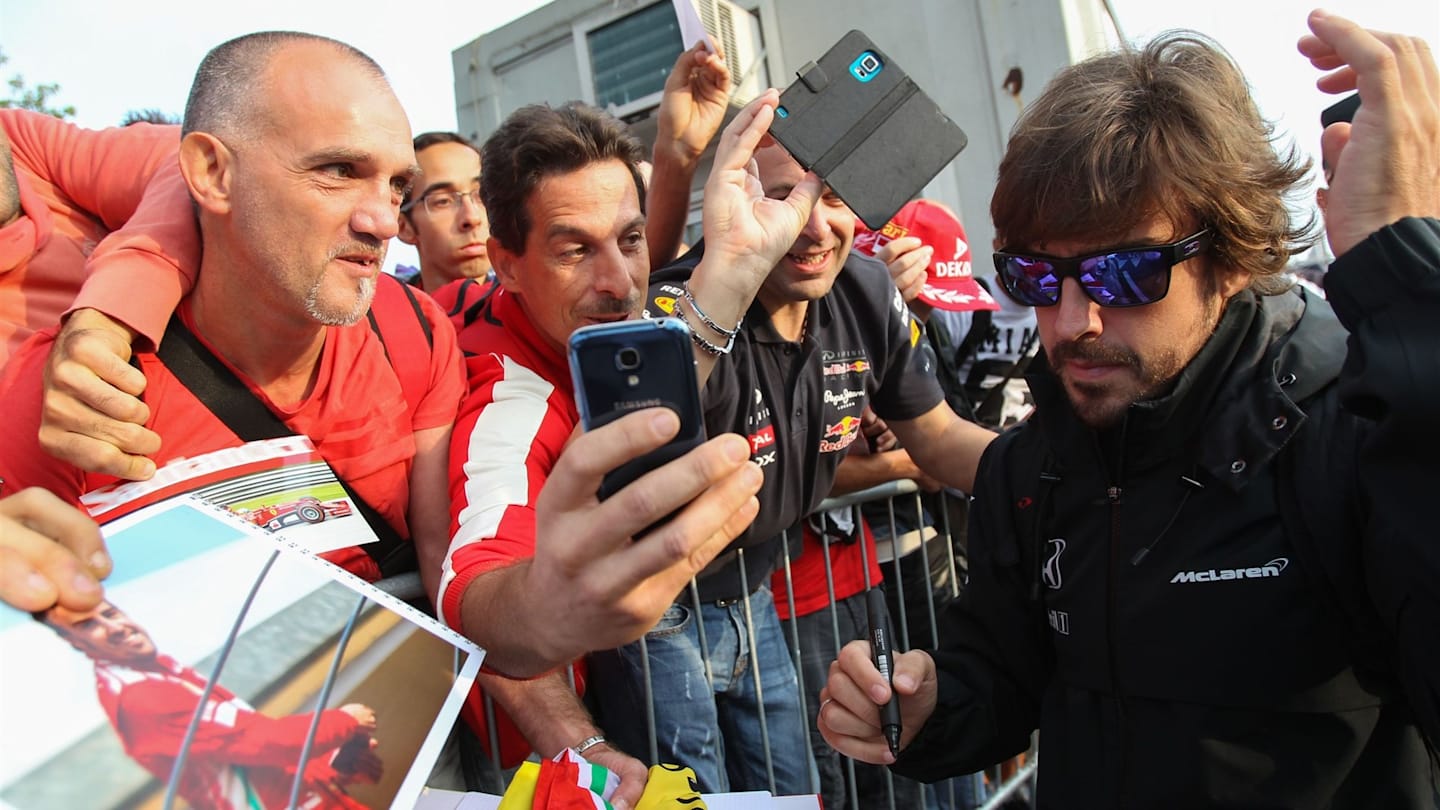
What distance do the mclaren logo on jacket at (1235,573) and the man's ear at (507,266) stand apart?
179 cm

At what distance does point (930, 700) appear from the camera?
1856 millimetres

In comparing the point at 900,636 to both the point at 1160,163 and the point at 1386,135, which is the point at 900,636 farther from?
the point at 1386,135

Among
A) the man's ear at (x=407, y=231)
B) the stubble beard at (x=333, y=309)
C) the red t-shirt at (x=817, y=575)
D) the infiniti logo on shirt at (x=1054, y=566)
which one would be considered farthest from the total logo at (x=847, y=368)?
the man's ear at (x=407, y=231)

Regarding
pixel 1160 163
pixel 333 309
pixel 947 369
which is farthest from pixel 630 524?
pixel 947 369

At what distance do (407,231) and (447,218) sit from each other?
0.24 meters

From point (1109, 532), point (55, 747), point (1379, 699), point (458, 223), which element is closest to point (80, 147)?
point (458, 223)

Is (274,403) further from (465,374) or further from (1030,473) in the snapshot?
(1030,473)

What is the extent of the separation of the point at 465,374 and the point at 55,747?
52.0 inches

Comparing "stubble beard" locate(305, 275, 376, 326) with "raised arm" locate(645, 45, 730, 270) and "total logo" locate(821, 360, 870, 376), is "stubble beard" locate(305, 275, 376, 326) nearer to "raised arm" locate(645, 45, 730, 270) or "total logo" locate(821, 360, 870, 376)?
"raised arm" locate(645, 45, 730, 270)

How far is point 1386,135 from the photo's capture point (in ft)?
4.36

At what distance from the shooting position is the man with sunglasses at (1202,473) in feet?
4.39

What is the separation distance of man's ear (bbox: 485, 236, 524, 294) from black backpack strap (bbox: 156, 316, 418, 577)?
2.90 feet

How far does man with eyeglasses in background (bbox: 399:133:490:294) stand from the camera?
12.4 ft

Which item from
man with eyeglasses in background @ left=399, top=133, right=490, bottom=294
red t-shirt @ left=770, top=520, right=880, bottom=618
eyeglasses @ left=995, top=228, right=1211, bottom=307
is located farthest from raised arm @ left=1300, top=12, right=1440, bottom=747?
man with eyeglasses in background @ left=399, top=133, right=490, bottom=294
